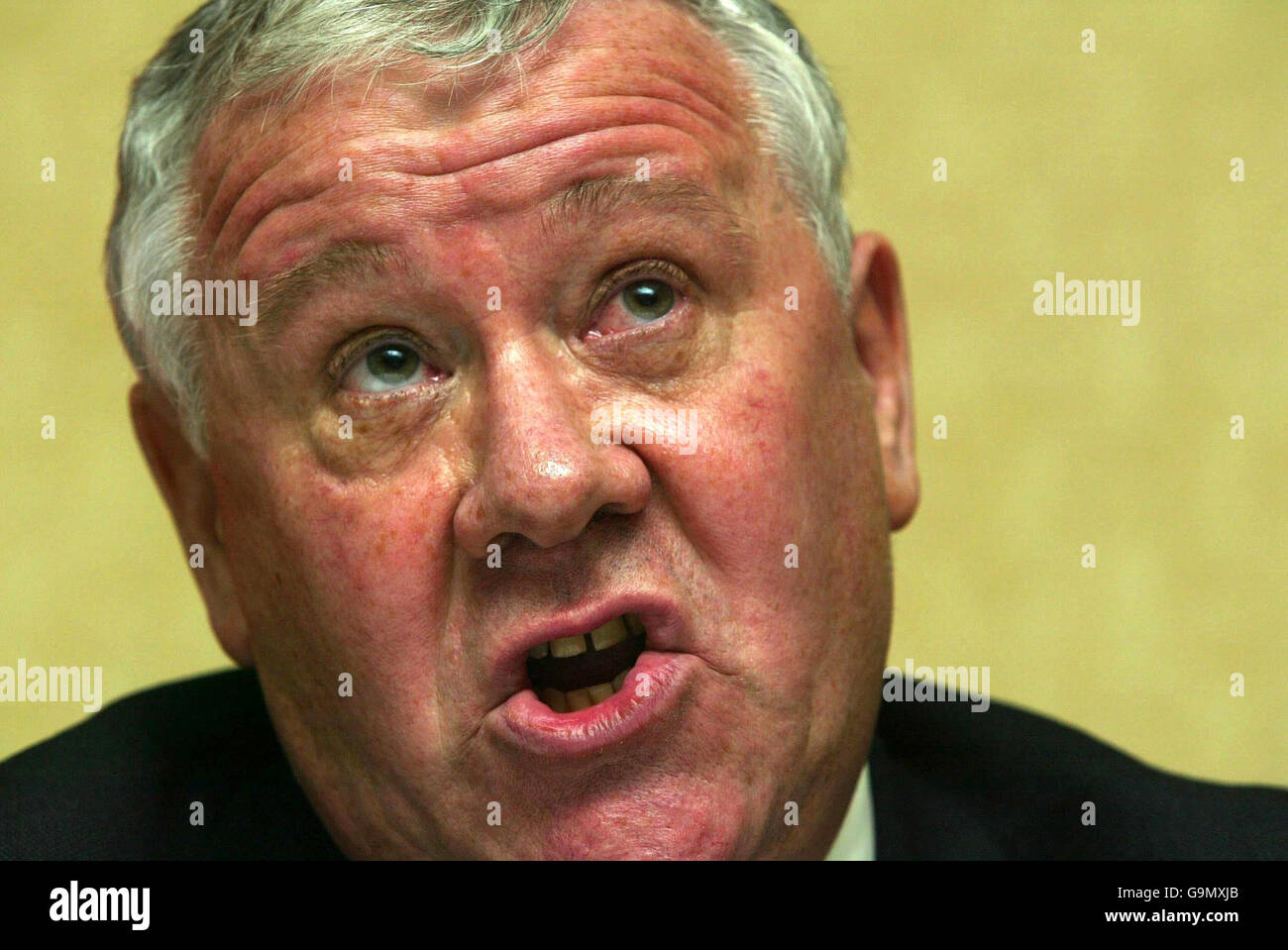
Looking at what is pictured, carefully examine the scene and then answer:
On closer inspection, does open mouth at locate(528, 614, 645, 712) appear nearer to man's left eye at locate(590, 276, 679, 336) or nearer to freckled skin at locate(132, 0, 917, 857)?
freckled skin at locate(132, 0, 917, 857)

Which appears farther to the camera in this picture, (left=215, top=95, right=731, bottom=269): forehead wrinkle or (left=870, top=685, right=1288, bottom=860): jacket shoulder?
(left=870, top=685, right=1288, bottom=860): jacket shoulder

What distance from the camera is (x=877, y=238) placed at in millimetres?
1836

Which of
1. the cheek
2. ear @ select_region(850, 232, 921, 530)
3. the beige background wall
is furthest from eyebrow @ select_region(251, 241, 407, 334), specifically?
the beige background wall

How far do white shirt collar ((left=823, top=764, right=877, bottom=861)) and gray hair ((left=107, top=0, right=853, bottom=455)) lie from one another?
58 centimetres

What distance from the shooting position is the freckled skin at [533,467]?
1465mm

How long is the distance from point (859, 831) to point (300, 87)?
39.5 inches

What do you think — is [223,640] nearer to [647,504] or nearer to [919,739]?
[647,504]

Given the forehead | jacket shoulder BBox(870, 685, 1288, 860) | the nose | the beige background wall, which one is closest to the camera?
the nose

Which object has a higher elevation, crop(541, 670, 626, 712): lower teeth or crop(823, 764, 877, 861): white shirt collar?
crop(541, 670, 626, 712): lower teeth

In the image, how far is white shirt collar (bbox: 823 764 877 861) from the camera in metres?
1.82

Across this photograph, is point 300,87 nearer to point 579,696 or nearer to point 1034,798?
point 579,696

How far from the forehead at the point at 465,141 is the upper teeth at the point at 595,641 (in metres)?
0.39

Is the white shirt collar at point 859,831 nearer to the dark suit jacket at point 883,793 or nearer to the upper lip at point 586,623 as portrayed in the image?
the dark suit jacket at point 883,793

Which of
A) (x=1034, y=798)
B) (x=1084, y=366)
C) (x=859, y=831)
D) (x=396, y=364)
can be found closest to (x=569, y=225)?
(x=396, y=364)
